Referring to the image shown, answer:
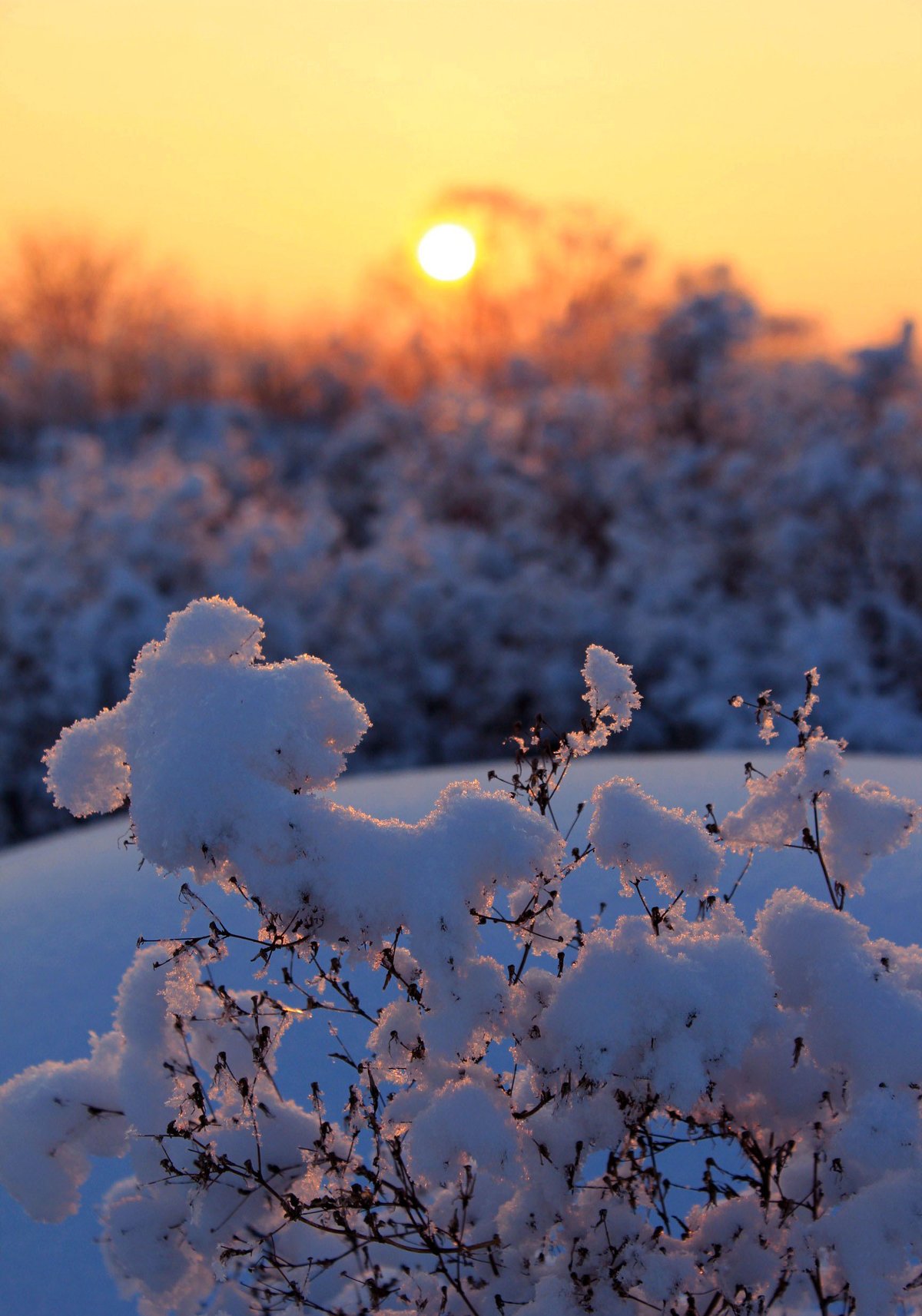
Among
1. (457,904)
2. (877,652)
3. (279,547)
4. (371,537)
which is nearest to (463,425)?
(371,537)

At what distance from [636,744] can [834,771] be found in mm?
7866

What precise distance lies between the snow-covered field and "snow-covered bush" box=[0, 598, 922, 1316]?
83 centimetres

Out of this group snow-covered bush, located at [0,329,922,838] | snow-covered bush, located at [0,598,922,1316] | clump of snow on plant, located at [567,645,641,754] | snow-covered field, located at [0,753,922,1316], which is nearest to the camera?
snow-covered bush, located at [0,598,922,1316]

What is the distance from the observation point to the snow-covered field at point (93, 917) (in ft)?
9.57

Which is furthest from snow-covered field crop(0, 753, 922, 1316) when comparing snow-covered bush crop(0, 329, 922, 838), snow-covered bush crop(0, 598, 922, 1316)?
snow-covered bush crop(0, 329, 922, 838)

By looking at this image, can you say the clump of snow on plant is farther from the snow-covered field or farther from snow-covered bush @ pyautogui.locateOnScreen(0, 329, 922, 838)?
snow-covered bush @ pyautogui.locateOnScreen(0, 329, 922, 838)

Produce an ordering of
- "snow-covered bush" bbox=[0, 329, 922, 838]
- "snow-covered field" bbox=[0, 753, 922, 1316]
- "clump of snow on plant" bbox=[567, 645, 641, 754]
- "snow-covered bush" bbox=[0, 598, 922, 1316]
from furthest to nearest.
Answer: "snow-covered bush" bbox=[0, 329, 922, 838], "snow-covered field" bbox=[0, 753, 922, 1316], "clump of snow on plant" bbox=[567, 645, 641, 754], "snow-covered bush" bbox=[0, 598, 922, 1316]

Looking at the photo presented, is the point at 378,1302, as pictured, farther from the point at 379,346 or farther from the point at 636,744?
the point at 379,346

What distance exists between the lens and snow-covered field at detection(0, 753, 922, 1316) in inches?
115

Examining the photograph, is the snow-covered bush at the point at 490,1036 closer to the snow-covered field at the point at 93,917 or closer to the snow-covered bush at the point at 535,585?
the snow-covered field at the point at 93,917

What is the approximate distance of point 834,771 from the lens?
6.37 ft

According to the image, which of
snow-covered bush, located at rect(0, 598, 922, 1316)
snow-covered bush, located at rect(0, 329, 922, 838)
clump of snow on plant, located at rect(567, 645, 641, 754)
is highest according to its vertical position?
snow-covered bush, located at rect(0, 329, 922, 838)

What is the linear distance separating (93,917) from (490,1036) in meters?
2.90

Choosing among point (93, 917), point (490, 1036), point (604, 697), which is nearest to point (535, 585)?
point (93, 917)
